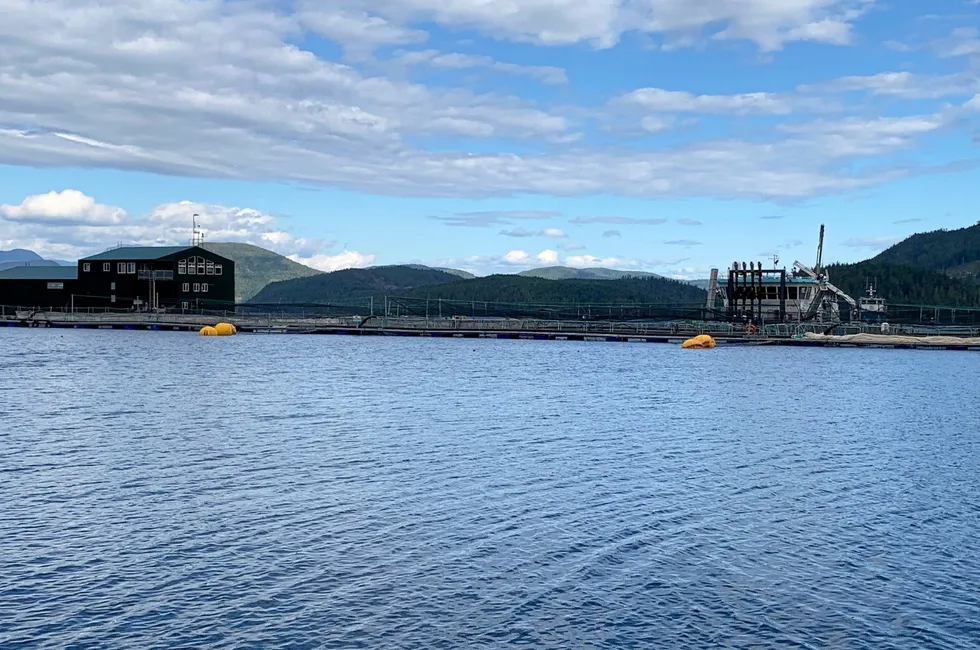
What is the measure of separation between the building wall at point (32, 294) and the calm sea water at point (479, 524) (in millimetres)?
133327

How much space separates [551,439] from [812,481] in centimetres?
1427

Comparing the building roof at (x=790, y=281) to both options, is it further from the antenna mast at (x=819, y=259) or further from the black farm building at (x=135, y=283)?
the black farm building at (x=135, y=283)

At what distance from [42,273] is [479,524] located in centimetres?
18474

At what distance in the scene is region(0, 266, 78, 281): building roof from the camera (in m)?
184

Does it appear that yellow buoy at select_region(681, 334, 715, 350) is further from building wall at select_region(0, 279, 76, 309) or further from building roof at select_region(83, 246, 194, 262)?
building wall at select_region(0, 279, 76, 309)

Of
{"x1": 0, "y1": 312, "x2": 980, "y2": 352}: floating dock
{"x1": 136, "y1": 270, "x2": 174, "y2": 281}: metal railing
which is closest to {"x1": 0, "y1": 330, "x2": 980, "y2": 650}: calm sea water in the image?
{"x1": 0, "y1": 312, "x2": 980, "y2": 352}: floating dock

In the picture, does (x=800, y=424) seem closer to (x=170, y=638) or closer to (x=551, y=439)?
(x=551, y=439)

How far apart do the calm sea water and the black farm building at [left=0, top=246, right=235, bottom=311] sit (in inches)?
4663

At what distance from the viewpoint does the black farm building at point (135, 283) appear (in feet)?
579

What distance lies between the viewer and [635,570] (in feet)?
80.0

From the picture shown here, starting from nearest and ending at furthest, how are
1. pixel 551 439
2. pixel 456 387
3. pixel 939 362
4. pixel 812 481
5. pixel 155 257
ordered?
pixel 812 481 → pixel 551 439 → pixel 456 387 → pixel 939 362 → pixel 155 257

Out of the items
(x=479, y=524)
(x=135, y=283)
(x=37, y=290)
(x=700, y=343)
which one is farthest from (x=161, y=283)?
(x=479, y=524)

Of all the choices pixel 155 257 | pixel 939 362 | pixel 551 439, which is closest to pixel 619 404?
pixel 551 439

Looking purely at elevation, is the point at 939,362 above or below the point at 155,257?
below
